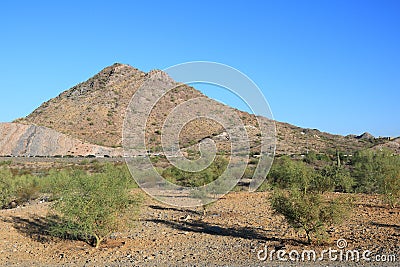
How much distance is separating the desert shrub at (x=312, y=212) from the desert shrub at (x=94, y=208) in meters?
5.37

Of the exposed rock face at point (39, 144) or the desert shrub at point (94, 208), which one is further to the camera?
the exposed rock face at point (39, 144)

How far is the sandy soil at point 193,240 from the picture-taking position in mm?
12336

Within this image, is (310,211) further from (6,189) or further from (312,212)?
(6,189)

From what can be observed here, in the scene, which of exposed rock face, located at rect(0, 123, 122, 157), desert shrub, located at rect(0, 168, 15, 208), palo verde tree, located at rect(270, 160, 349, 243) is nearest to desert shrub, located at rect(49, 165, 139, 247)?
palo verde tree, located at rect(270, 160, 349, 243)

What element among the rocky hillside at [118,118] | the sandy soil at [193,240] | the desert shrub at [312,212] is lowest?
the sandy soil at [193,240]

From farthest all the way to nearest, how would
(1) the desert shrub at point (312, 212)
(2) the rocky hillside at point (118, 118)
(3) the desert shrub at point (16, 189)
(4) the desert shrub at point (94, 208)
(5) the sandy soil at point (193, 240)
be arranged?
1. (2) the rocky hillside at point (118, 118)
2. (3) the desert shrub at point (16, 189)
3. (4) the desert shrub at point (94, 208)
4. (1) the desert shrub at point (312, 212)
5. (5) the sandy soil at point (193, 240)

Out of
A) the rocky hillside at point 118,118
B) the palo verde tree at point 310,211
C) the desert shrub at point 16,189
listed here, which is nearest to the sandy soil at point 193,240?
the palo verde tree at point 310,211

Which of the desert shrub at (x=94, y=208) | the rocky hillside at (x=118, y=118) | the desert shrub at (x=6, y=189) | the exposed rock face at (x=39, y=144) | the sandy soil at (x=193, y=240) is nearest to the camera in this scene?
the sandy soil at (x=193, y=240)

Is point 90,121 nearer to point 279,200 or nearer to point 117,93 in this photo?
point 117,93

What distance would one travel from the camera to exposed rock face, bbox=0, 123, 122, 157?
67375mm

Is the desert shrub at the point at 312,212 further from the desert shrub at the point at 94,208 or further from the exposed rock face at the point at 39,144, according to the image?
the exposed rock face at the point at 39,144

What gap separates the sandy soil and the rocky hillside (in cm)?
4589

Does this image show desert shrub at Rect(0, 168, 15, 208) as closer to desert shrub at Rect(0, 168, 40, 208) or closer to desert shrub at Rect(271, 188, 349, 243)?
desert shrub at Rect(0, 168, 40, 208)

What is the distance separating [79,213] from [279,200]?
6406mm
